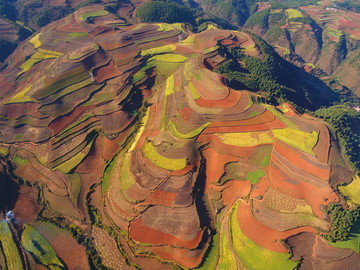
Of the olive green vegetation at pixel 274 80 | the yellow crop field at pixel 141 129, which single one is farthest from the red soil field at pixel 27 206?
the olive green vegetation at pixel 274 80

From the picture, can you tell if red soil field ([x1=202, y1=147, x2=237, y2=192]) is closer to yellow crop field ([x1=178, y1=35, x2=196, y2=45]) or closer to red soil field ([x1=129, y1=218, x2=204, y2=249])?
red soil field ([x1=129, y1=218, x2=204, y2=249])

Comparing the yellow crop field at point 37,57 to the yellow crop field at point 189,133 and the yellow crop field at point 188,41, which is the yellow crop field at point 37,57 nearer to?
the yellow crop field at point 188,41

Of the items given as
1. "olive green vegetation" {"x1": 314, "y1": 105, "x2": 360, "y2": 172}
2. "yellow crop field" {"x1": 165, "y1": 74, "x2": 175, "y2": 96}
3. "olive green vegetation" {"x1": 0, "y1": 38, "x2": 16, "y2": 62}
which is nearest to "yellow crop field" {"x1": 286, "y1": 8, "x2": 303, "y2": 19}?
"olive green vegetation" {"x1": 314, "y1": 105, "x2": 360, "y2": 172}

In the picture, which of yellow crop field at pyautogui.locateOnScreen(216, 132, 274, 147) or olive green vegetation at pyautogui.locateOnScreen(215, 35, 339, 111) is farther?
olive green vegetation at pyautogui.locateOnScreen(215, 35, 339, 111)

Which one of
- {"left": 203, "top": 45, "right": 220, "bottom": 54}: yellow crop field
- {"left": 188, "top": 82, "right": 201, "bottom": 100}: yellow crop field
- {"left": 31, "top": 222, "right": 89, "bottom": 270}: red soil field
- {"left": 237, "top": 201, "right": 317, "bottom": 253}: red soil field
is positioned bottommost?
{"left": 31, "top": 222, "right": 89, "bottom": 270}: red soil field

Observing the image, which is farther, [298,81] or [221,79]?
[298,81]

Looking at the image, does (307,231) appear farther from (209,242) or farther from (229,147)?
(229,147)

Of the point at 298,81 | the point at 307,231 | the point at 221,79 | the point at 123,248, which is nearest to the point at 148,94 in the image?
the point at 221,79
